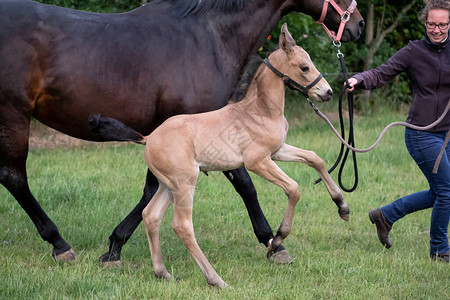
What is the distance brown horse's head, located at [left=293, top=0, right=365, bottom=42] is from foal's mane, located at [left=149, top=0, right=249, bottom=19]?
466mm

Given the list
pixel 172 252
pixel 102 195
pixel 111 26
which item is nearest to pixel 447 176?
pixel 172 252

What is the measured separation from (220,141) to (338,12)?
1.44 m

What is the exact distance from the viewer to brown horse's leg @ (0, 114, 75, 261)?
14.5 feet

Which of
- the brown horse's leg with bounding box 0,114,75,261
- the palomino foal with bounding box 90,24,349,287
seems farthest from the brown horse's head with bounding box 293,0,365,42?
the brown horse's leg with bounding box 0,114,75,261

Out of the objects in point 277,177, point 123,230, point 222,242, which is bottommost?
point 222,242

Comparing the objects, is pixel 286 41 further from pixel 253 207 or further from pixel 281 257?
pixel 281 257

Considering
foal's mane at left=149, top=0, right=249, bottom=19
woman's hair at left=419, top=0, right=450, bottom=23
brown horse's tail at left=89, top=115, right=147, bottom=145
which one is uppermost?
woman's hair at left=419, top=0, right=450, bottom=23

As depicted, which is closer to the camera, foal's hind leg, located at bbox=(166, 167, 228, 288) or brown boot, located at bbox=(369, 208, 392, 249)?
foal's hind leg, located at bbox=(166, 167, 228, 288)

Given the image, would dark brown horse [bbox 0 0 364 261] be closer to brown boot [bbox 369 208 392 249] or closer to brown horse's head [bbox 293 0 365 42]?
brown horse's head [bbox 293 0 365 42]

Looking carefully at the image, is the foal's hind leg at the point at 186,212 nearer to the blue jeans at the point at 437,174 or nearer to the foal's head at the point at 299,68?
the foal's head at the point at 299,68

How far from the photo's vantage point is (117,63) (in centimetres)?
441

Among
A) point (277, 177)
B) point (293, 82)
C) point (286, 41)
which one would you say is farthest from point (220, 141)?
point (286, 41)

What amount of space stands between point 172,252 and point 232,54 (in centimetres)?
164

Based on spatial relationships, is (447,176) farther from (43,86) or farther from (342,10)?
(43,86)
